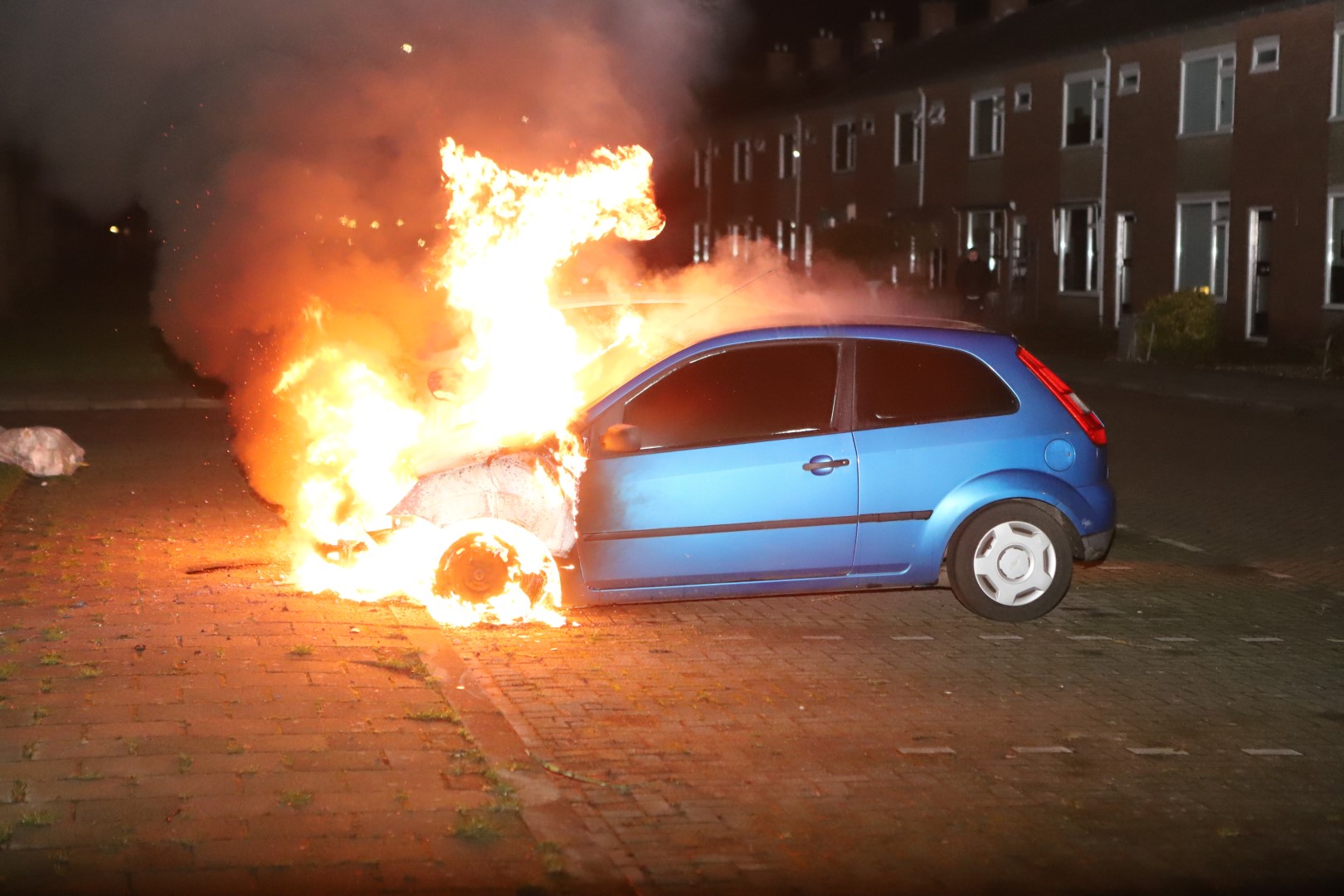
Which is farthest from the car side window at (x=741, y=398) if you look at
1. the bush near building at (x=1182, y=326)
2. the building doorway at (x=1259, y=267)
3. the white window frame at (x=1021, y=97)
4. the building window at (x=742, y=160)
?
the building window at (x=742, y=160)

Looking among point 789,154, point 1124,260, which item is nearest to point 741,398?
point 1124,260

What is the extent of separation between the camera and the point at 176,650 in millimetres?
6926

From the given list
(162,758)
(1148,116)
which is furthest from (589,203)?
(1148,116)

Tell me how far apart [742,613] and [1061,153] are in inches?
1141

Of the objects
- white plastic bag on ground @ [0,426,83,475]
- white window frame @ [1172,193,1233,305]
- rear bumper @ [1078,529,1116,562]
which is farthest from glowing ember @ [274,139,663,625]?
white window frame @ [1172,193,1233,305]

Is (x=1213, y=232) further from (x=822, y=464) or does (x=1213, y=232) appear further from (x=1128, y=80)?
(x=822, y=464)

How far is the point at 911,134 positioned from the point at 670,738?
125ft

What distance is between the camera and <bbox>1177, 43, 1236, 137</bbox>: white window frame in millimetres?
29122

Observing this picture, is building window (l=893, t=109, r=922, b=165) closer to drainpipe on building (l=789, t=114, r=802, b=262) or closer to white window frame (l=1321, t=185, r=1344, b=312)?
drainpipe on building (l=789, t=114, r=802, b=262)

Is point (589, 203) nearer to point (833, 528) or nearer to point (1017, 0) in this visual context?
point (833, 528)

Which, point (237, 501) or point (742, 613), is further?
point (237, 501)

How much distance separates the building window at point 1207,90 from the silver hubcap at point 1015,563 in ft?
78.7

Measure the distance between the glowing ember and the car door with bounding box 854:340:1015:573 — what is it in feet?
4.88

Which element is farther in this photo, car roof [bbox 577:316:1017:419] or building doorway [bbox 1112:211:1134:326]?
building doorway [bbox 1112:211:1134:326]
